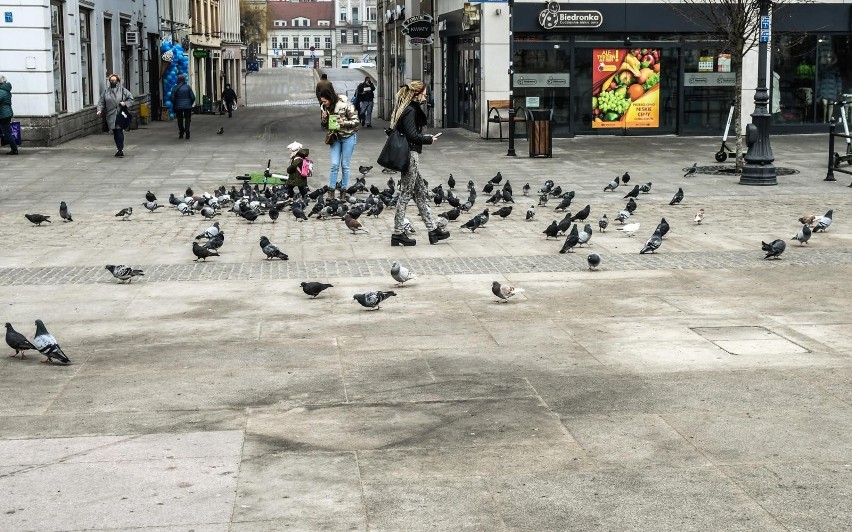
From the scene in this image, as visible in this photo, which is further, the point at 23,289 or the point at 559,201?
the point at 559,201

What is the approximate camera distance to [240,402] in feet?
25.2

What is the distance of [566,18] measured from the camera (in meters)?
31.1

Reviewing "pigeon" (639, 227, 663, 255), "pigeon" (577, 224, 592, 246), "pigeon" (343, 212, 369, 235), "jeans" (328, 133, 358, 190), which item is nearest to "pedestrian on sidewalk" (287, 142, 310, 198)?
"jeans" (328, 133, 358, 190)

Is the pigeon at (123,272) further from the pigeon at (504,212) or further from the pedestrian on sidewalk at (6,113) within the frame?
the pedestrian on sidewalk at (6,113)

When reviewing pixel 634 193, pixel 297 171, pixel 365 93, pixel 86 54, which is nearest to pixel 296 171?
pixel 297 171

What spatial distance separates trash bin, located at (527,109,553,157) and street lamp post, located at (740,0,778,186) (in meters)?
6.33

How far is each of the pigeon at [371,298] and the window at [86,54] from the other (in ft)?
82.0

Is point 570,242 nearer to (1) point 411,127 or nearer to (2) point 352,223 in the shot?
(1) point 411,127

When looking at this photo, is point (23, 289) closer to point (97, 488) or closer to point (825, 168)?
point (97, 488)

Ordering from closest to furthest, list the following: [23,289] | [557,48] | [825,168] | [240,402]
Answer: [240,402], [23,289], [825,168], [557,48]

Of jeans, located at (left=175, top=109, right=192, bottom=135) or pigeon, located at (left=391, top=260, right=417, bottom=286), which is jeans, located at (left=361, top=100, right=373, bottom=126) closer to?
jeans, located at (left=175, top=109, right=192, bottom=135)

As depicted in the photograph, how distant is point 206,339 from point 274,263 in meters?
3.55

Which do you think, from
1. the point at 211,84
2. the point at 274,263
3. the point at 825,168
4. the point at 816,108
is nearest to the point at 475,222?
Answer: the point at 274,263

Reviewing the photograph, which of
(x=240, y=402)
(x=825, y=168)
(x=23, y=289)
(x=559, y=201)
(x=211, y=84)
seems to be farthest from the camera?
(x=211, y=84)
